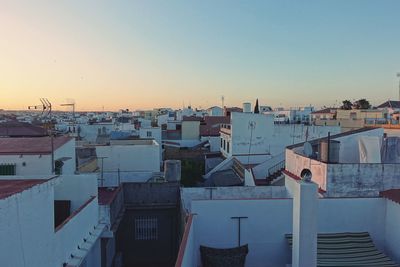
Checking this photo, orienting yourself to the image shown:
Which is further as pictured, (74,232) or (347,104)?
(347,104)

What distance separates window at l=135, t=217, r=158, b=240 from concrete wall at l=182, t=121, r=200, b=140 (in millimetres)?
28606

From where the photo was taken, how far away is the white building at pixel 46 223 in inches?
252

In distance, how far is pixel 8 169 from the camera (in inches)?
559

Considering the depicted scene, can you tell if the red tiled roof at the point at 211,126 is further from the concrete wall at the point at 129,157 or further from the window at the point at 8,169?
the window at the point at 8,169

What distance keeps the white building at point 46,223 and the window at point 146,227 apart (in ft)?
15.0

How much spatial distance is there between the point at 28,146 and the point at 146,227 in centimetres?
639

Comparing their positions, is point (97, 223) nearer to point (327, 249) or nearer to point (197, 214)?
point (197, 214)

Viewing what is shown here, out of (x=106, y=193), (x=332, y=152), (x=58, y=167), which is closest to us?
(x=332, y=152)

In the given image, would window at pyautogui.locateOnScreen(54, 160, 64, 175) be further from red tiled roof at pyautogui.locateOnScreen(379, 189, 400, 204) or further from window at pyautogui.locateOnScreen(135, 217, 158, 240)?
red tiled roof at pyautogui.locateOnScreen(379, 189, 400, 204)

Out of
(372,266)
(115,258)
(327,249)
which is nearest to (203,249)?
(327,249)

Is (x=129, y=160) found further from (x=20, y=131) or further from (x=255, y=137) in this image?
(x=255, y=137)

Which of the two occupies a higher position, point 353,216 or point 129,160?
point 129,160

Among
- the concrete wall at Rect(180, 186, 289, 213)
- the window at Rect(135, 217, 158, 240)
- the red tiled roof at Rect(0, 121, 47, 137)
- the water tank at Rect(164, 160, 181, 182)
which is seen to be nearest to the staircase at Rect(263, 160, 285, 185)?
the concrete wall at Rect(180, 186, 289, 213)

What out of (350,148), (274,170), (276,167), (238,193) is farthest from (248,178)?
(350,148)
